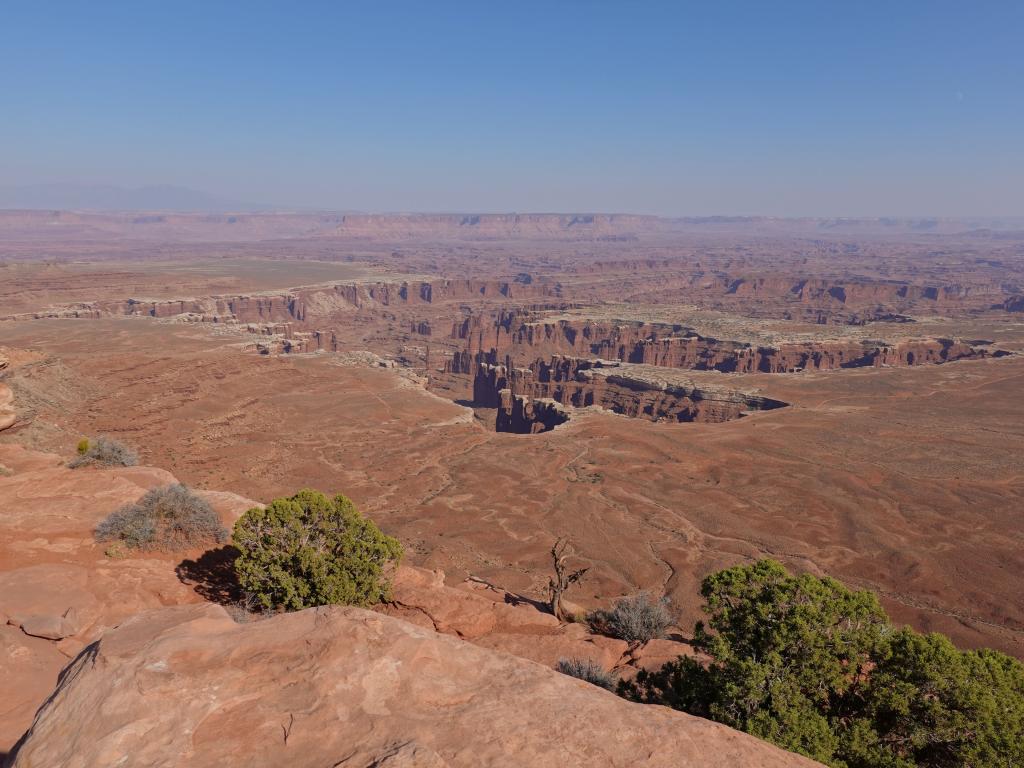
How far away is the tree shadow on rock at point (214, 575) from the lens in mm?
15906

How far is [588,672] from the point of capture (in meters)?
13.3

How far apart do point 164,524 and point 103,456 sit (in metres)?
10.8

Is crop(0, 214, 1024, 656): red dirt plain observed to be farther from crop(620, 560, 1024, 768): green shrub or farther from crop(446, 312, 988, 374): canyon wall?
crop(620, 560, 1024, 768): green shrub

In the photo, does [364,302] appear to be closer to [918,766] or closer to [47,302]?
[47,302]

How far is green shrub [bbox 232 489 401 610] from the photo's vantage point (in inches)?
590

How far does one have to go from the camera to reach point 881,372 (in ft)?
299

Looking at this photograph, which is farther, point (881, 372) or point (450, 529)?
point (881, 372)

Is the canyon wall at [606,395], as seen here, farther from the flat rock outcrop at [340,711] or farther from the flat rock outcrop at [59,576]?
the flat rock outcrop at [340,711]

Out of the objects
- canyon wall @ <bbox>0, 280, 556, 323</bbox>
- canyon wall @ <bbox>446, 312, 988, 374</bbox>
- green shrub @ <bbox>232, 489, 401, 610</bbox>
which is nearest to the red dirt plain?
canyon wall @ <bbox>446, 312, 988, 374</bbox>

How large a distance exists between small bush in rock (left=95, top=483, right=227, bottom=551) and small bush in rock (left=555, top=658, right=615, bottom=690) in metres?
12.0

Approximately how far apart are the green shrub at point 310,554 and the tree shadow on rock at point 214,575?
89cm

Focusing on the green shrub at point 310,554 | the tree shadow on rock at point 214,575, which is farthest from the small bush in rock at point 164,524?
the green shrub at point 310,554

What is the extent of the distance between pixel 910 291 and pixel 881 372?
438ft

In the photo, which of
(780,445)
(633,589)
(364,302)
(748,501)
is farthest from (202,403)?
(364,302)
